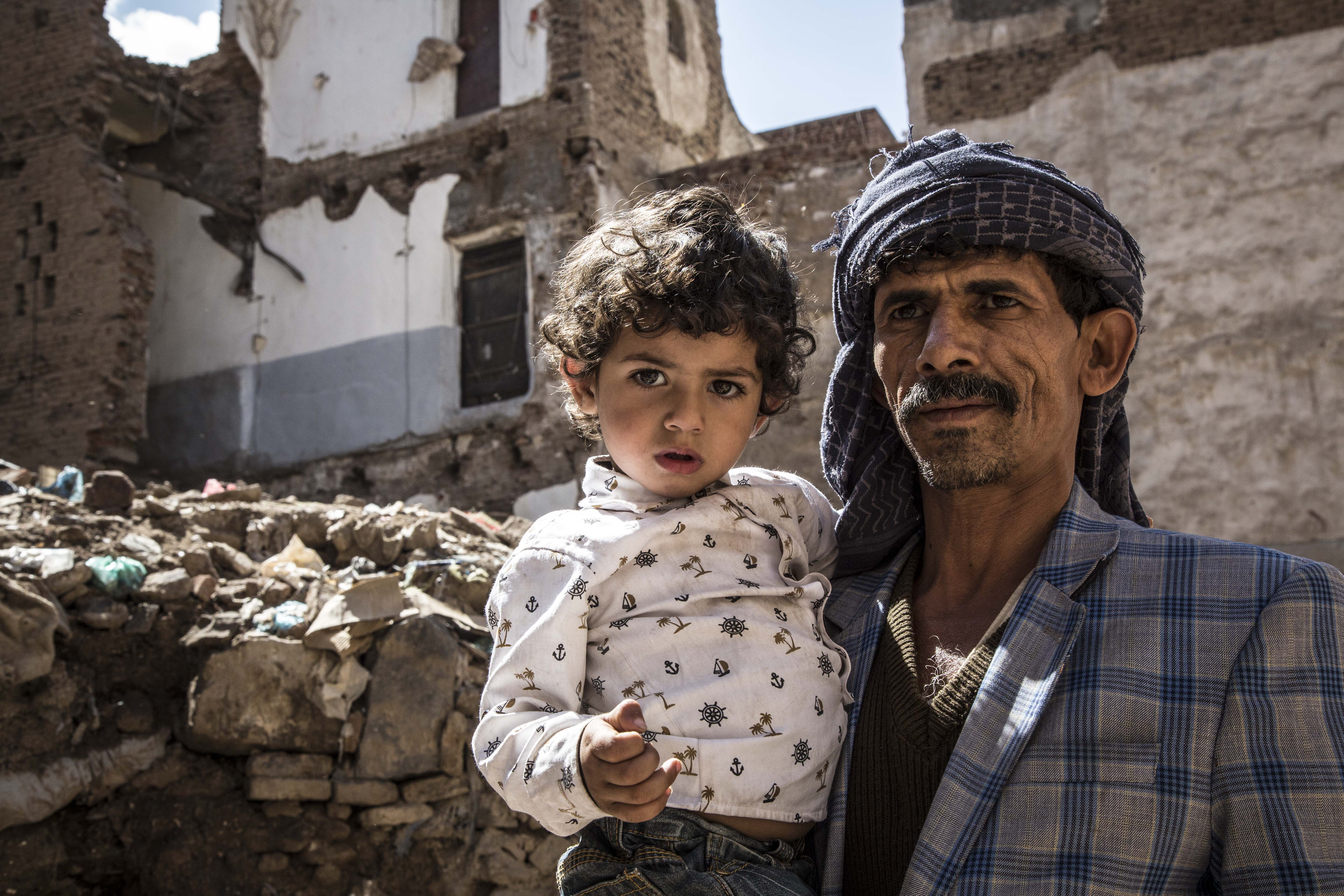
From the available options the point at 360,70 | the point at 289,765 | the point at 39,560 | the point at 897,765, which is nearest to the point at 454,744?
the point at 289,765

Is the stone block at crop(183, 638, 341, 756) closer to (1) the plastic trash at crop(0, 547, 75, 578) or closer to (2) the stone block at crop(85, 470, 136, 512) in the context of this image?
Answer: (1) the plastic trash at crop(0, 547, 75, 578)

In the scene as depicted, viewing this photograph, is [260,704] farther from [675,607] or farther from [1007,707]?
[1007,707]

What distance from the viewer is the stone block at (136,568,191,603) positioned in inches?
200

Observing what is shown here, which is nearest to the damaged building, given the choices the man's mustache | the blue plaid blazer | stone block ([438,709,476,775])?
stone block ([438,709,476,775])

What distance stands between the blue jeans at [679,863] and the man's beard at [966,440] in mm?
725

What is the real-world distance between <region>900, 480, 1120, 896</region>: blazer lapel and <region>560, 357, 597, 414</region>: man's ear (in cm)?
97

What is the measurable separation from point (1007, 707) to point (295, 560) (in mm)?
5104

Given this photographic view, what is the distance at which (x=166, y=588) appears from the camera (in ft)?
16.8

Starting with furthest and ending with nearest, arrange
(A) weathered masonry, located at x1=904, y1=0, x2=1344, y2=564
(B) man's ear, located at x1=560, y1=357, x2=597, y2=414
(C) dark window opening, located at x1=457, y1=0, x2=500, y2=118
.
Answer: (C) dark window opening, located at x1=457, y1=0, x2=500, y2=118 → (A) weathered masonry, located at x1=904, y1=0, x2=1344, y2=564 → (B) man's ear, located at x1=560, y1=357, x2=597, y2=414

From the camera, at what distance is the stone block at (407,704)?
4.80 meters

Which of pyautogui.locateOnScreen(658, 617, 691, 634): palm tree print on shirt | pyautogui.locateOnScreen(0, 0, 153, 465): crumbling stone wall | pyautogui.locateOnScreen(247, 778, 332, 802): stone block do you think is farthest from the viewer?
pyautogui.locateOnScreen(0, 0, 153, 465): crumbling stone wall

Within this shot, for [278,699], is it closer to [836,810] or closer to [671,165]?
[836,810]

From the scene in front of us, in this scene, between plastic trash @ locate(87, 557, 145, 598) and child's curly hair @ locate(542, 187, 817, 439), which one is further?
plastic trash @ locate(87, 557, 145, 598)

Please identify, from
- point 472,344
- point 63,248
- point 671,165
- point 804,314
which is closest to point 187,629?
point 804,314
